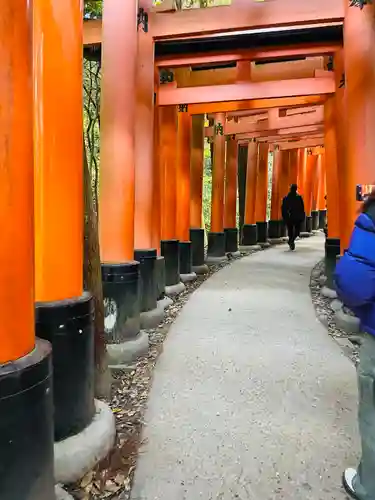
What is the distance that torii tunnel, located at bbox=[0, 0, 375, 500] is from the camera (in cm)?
183

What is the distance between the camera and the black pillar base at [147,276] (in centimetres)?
607

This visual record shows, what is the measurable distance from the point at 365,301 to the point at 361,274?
113 millimetres

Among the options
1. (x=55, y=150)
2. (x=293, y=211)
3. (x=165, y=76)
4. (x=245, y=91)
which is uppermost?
(x=165, y=76)

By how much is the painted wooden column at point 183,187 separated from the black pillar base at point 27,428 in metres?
7.55

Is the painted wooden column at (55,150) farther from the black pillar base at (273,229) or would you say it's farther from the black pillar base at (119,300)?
the black pillar base at (273,229)

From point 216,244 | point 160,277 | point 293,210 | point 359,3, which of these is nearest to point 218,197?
point 216,244

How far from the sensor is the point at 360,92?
5.33 m

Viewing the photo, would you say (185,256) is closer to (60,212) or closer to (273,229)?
(60,212)

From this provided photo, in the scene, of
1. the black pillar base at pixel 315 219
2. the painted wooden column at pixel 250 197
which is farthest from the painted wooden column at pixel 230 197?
the black pillar base at pixel 315 219

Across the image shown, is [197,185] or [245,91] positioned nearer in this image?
[245,91]

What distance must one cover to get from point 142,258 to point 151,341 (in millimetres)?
1060

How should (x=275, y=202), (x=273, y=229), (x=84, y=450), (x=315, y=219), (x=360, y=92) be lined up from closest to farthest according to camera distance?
1. (x=84, y=450)
2. (x=360, y=92)
3. (x=275, y=202)
4. (x=273, y=229)
5. (x=315, y=219)

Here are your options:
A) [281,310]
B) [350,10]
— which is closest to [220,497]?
[281,310]

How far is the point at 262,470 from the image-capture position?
271 cm
